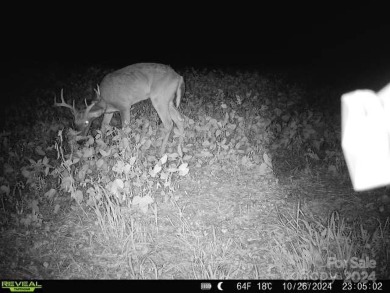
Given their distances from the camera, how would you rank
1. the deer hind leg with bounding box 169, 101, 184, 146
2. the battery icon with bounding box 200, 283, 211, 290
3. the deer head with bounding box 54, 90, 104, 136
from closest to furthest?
the battery icon with bounding box 200, 283, 211, 290
the deer head with bounding box 54, 90, 104, 136
the deer hind leg with bounding box 169, 101, 184, 146

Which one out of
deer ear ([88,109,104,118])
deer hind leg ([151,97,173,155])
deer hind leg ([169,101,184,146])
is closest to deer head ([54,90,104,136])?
deer ear ([88,109,104,118])

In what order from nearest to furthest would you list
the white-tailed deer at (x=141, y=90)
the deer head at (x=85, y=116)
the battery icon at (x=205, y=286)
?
the battery icon at (x=205, y=286), the deer head at (x=85, y=116), the white-tailed deer at (x=141, y=90)

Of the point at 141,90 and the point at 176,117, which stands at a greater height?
the point at 141,90

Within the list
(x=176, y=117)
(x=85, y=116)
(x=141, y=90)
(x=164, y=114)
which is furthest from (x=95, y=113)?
(x=176, y=117)

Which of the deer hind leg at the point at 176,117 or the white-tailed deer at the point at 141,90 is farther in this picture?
the white-tailed deer at the point at 141,90

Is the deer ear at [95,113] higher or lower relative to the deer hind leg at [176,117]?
higher

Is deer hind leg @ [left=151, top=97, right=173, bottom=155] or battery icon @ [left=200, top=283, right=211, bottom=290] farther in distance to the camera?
deer hind leg @ [left=151, top=97, right=173, bottom=155]

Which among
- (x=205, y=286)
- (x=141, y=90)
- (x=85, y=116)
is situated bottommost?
(x=205, y=286)

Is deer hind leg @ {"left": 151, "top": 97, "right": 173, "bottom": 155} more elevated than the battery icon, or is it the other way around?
deer hind leg @ {"left": 151, "top": 97, "right": 173, "bottom": 155}

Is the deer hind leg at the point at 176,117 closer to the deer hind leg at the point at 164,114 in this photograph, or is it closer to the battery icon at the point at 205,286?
the deer hind leg at the point at 164,114

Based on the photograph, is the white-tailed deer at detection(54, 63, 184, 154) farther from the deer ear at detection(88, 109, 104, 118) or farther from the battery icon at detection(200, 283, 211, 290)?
the battery icon at detection(200, 283, 211, 290)

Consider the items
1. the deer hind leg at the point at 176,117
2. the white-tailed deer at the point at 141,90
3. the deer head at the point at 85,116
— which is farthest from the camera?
the white-tailed deer at the point at 141,90

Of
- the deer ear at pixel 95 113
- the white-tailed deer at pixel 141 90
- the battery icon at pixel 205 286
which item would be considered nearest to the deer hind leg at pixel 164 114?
the white-tailed deer at pixel 141 90

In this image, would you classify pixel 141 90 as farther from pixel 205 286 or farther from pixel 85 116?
pixel 205 286
